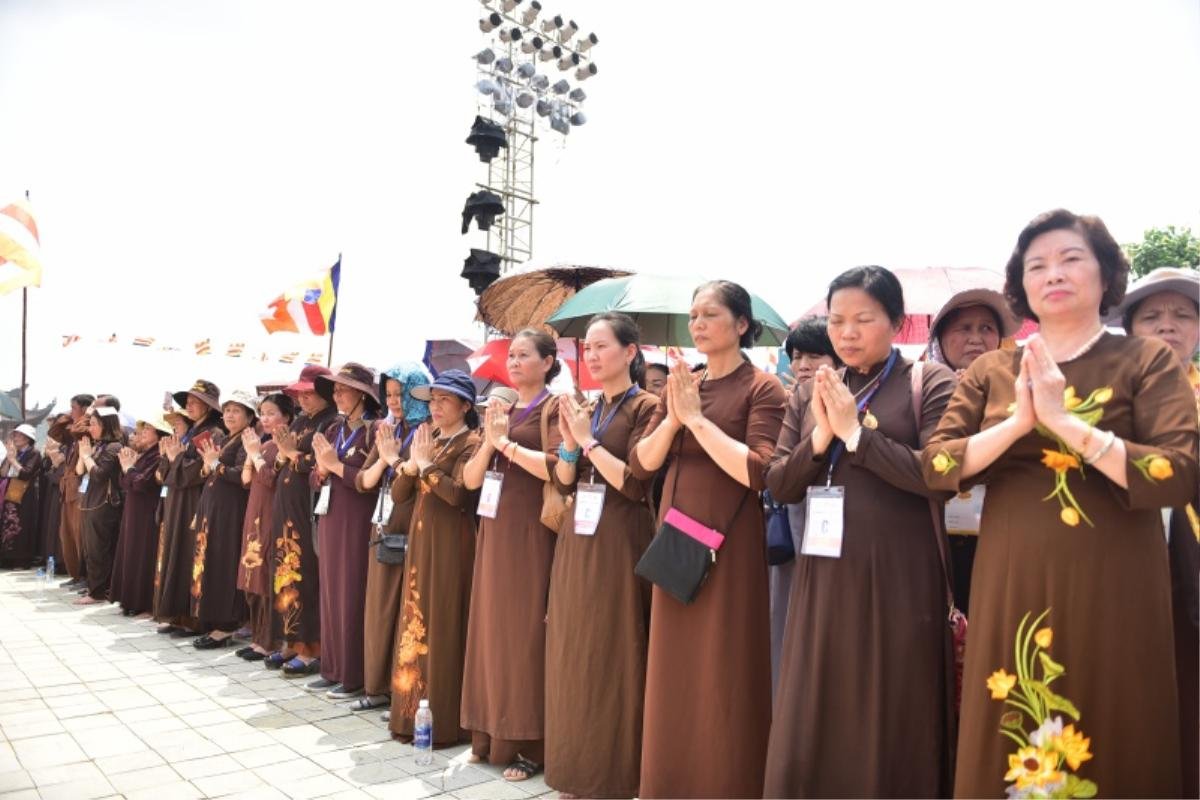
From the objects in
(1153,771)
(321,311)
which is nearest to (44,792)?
(1153,771)

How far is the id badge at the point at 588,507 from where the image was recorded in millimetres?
3586

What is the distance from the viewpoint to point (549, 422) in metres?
3.99

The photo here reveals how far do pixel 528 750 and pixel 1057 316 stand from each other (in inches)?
119

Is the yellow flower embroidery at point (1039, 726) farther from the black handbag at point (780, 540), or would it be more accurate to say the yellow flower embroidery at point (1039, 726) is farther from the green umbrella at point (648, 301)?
the green umbrella at point (648, 301)

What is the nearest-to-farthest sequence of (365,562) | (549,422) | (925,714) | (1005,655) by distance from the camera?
(1005,655) < (925,714) < (549,422) < (365,562)

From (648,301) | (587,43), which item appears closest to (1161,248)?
(587,43)

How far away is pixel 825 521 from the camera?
2.54 metres

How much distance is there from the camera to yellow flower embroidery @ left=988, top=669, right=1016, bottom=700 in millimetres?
2096

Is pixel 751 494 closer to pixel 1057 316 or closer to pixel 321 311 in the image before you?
pixel 1057 316

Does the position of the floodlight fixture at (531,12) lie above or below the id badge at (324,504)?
above

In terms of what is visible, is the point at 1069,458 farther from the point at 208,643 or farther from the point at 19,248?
the point at 19,248

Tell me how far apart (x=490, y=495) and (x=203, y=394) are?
4.62 meters

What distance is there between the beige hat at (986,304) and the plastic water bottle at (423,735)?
9.50ft

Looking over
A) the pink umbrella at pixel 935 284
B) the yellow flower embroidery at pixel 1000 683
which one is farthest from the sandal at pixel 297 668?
the yellow flower embroidery at pixel 1000 683
